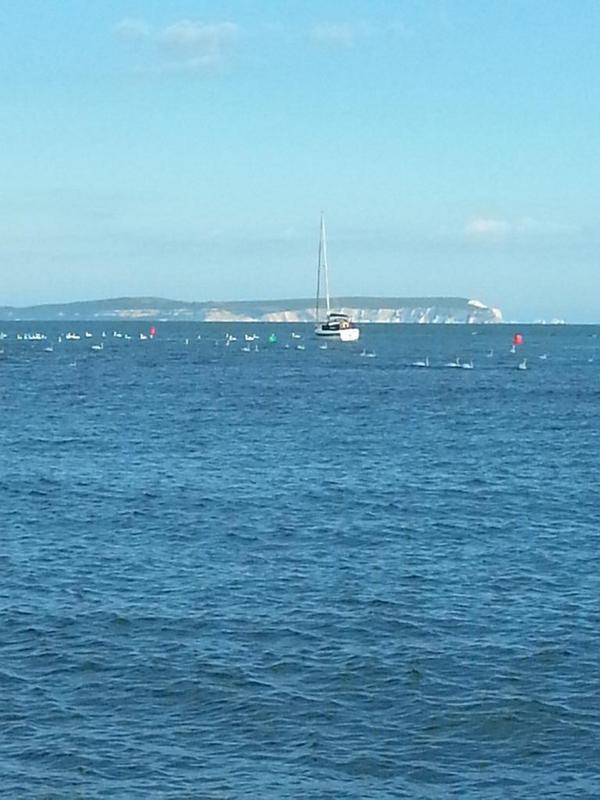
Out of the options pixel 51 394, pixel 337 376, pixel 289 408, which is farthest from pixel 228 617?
pixel 337 376

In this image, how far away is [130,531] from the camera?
44.4 meters

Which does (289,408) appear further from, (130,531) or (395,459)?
(130,531)

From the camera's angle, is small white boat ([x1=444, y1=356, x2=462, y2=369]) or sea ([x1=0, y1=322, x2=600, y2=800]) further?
small white boat ([x1=444, y1=356, x2=462, y2=369])

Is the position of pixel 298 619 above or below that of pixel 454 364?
below

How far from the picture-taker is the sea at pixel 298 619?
23797 millimetres

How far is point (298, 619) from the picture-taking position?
3288 centimetres

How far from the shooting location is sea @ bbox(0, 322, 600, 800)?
937 inches

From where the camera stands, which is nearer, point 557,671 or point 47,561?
point 557,671

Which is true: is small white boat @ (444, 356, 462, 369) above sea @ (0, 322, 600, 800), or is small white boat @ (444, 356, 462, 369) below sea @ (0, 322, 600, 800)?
above

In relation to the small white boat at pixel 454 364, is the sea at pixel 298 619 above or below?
below

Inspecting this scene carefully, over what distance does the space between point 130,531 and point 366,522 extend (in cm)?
899

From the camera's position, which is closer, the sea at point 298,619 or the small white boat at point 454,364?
the sea at point 298,619

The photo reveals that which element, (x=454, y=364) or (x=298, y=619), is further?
(x=454, y=364)

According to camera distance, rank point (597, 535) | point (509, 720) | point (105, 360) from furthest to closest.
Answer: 1. point (105, 360)
2. point (597, 535)
3. point (509, 720)
